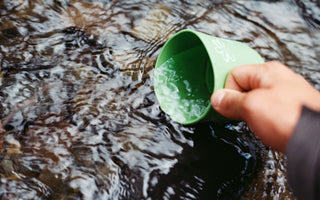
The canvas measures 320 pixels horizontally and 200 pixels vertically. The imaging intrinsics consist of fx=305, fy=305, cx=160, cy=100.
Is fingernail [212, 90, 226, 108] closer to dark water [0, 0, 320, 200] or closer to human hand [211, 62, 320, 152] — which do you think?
human hand [211, 62, 320, 152]

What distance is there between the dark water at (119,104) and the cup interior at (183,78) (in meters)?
0.10

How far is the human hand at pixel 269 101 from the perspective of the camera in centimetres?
115

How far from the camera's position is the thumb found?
4.26ft

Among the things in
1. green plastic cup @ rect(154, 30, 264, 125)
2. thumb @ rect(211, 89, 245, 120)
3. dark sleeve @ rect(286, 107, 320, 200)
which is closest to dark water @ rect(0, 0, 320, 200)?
green plastic cup @ rect(154, 30, 264, 125)

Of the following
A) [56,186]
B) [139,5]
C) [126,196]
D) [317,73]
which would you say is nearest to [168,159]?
[126,196]

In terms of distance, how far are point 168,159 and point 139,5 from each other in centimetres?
160

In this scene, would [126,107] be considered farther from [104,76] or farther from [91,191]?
[91,191]

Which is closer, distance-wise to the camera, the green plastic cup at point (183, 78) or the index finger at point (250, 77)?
the index finger at point (250, 77)

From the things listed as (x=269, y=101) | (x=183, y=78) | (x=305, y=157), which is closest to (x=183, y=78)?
(x=183, y=78)

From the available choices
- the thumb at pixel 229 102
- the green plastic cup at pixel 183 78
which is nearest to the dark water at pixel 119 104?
the green plastic cup at pixel 183 78

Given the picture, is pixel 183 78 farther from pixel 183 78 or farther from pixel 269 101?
pixel 269 101

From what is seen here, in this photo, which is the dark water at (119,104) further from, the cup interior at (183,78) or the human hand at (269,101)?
the human hand at (269,101)

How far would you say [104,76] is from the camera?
7.13 feet

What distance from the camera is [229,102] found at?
4.36 ft
